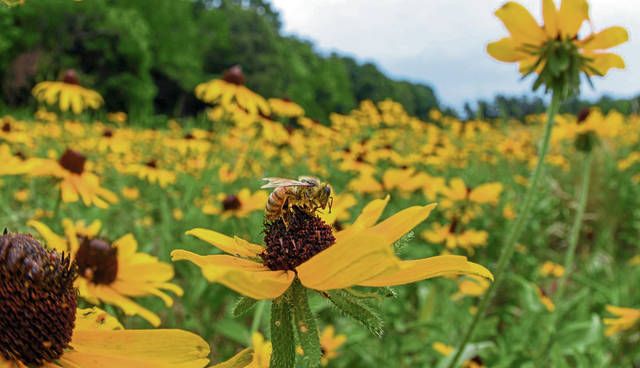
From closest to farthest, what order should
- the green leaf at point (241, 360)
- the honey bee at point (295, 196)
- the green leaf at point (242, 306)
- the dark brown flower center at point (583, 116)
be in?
the green leaf at point (241, 360) < the green leaf at point (242, 306) < the honey bee at point (295, 196) < the dark brown flower center at point (583, 116)

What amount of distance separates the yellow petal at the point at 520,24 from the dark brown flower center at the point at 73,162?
5.87 feet

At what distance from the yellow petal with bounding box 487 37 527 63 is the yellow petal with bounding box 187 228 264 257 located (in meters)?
0.89

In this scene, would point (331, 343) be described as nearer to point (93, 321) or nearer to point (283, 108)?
point (93, 321)

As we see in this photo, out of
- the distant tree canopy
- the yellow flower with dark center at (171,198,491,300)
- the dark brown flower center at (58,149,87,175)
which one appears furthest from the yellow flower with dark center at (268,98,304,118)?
the distant tree canopy

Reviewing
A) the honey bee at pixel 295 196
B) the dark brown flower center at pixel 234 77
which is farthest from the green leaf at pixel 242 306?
the dark brown flower center at pixel 234 77

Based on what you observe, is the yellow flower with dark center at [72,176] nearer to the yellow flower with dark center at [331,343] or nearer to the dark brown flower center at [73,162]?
the dark brown flower center at [73,162]

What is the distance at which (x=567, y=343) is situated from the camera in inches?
99.3

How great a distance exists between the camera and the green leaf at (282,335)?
635 mm

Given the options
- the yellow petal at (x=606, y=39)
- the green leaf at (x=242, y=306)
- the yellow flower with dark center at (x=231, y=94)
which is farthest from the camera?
the yellow flower with dark center at (x=231, y=94)

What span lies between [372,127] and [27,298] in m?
7.10

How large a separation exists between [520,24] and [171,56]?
27292 millimetres

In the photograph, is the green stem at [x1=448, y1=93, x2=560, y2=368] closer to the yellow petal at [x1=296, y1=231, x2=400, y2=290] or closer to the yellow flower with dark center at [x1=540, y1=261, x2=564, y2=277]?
the yellow petal at [x1=296, y1=231, x2=400, y2=290]

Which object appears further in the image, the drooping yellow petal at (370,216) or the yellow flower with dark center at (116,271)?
the yellow flower with dark center at (116,271)

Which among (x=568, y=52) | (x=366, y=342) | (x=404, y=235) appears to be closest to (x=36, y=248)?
(x=404, y=235)
